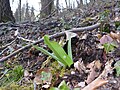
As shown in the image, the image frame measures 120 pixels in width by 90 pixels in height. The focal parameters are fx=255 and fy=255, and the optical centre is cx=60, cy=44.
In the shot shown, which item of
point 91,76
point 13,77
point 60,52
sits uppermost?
point 60,52

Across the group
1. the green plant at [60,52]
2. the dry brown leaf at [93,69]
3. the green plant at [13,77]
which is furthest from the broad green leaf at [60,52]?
the green plant at [13,77]

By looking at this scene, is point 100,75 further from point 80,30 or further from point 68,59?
point 80,30

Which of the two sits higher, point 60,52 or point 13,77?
point 60,52

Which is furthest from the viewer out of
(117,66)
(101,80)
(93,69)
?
(93,69)

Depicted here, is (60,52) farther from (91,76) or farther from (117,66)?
(117,66)

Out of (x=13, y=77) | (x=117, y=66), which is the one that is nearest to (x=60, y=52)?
(x=117, y=66)

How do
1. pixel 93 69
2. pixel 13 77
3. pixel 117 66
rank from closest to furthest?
1. pixel 117 66
2. pixel 93 69
3. pixel 13 77

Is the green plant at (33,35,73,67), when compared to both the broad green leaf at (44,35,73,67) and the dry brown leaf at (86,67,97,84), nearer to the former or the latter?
the broad green leaf at (44,35,73,67)

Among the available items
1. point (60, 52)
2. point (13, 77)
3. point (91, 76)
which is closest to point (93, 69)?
point (91, 76)

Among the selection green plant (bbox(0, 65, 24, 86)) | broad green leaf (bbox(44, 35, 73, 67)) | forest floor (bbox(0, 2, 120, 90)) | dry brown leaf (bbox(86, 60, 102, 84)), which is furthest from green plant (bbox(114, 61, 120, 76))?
green plant (bbox(0, 65, 24, 86))

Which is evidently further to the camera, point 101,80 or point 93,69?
point 93,69

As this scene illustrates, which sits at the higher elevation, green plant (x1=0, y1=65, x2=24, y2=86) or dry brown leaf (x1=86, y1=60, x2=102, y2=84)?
dry brown leaf (x1=86, y1=60, x2=102, y2=84)
